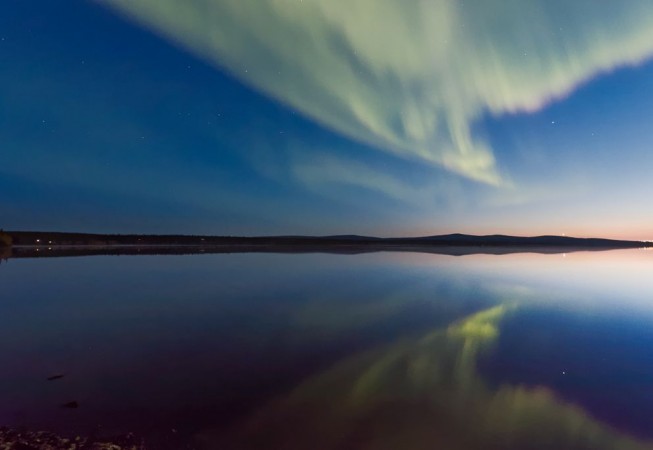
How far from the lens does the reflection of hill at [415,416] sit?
7.16 m

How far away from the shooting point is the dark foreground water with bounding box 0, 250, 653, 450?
7.58 meters

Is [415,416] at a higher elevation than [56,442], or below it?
below

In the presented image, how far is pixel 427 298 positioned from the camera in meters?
24.1

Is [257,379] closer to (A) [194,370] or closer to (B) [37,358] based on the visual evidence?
(A) [194,370]

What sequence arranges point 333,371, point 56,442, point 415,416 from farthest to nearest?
point 333,371
point 415,416
point 56,442

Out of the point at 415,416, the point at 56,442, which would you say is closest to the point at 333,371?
the point at 415,416

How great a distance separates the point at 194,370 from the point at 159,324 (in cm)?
673

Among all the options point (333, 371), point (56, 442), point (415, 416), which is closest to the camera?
point (56, 442)

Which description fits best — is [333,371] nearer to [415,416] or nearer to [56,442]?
[415,416]

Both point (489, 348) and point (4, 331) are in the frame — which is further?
point (4, 331)

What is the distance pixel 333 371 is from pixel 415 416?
10.4ft

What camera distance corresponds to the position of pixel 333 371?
1090 centimetres

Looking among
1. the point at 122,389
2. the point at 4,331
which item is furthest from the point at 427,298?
the point at 4,331

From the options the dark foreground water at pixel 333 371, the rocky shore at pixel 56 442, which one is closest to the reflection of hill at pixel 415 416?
the dark foreground water at pixel 333 371
